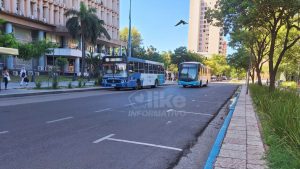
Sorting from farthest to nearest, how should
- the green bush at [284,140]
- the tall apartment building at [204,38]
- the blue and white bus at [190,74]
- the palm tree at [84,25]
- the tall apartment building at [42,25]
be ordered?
1. the tall apartment building at [204,38]
2. the palm tree at [84,25]
3. the tall apartment building at [42,25]
4. the blue and white bus at [190,74]
5. the green bush at [284,140]

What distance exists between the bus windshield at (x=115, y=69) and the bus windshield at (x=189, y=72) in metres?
12.7

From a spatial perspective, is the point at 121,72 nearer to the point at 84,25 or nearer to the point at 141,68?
the point at 141,68

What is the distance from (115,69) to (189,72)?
13376mm

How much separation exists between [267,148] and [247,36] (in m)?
20.2

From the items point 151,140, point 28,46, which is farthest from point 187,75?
point 151,140

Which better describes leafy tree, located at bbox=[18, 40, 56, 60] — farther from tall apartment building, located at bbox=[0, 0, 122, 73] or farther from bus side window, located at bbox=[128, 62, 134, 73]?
bus side window, located at bbox=[128, 62, 134, 73]

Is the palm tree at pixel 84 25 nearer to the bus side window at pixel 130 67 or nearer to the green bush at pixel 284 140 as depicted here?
the bus side window at pixel 130 67

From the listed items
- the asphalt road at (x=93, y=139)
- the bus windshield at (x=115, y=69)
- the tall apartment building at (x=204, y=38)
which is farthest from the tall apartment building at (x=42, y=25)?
the tall apartment building at (x=204, y=38)

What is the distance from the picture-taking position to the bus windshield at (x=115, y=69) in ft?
91.7

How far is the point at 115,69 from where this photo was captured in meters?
28.2

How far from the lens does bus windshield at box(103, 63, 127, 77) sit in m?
27.9

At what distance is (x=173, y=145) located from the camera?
7.40 metres

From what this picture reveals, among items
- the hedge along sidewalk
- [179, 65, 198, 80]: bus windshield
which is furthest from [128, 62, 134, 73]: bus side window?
the hedge along sidewalk

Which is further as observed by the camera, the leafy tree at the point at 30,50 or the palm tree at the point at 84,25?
the palm tree at the point at 84,25
